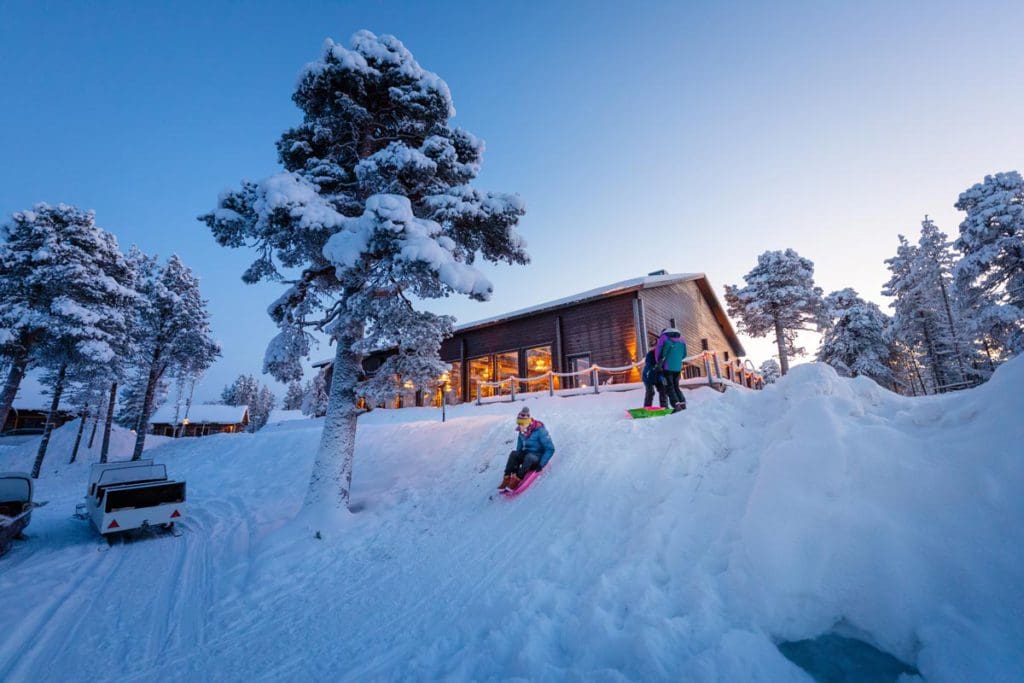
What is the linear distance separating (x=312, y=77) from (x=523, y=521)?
34.1 ft

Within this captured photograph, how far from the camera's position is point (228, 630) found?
178 inches

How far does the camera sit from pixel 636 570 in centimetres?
385

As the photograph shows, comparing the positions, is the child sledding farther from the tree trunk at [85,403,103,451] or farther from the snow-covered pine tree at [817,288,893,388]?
the tree trunk at [85,403,103,451]

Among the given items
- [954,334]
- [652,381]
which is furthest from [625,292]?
[954,334]

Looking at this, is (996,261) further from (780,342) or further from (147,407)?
(147,407)

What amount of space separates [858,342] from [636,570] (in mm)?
29365

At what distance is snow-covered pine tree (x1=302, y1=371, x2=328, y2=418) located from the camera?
1658 centimetres

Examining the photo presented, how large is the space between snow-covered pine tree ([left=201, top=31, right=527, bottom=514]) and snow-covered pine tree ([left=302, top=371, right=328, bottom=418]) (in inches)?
326

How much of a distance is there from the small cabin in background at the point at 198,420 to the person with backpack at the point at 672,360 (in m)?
48.2

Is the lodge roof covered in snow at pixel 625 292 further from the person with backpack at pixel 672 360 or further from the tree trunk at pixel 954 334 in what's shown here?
the tree trunk at pixel 954 334

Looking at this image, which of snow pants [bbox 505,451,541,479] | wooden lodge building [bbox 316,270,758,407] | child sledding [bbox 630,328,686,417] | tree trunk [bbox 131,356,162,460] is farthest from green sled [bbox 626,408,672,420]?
tree trunk [bbox 131,356,162,460]

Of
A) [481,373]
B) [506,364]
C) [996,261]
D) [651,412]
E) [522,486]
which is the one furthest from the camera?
[481,373]

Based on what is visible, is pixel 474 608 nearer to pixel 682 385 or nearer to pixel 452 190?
pixel 452 190

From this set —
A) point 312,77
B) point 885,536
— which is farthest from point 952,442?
point 312,77
